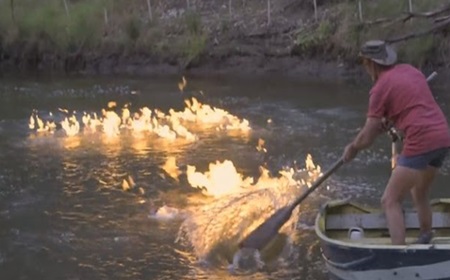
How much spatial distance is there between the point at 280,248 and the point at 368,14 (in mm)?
18812

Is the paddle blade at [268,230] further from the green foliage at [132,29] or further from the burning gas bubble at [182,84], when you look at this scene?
the green foliage at [132,29]

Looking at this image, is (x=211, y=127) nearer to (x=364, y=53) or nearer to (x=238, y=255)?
(x=238, y=255)

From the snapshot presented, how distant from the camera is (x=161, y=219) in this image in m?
11.3

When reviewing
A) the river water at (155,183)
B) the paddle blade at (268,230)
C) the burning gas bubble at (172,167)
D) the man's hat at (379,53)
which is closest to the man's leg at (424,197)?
the man's hat at (379,53)

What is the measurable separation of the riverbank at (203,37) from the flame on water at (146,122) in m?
7.58

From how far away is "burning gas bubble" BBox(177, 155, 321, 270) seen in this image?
10.1 metres

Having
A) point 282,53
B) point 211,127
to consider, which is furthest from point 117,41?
point 211,127

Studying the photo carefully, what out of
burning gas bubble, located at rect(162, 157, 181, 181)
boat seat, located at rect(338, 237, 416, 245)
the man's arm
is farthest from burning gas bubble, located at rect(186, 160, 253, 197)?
the man's arm

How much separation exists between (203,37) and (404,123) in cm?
2271

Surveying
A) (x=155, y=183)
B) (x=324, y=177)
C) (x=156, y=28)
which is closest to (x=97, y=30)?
(x=156, y=28)

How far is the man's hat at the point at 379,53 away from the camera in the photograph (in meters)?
7.53

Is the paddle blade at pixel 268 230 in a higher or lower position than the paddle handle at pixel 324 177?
lower

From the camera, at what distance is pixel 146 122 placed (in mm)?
18688

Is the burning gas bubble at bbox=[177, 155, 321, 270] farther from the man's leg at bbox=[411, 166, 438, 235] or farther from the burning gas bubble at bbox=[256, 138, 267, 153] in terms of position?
the man's leg at bbox=[411, 166, 438, 235]
